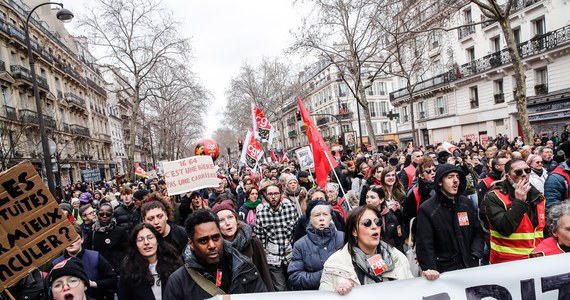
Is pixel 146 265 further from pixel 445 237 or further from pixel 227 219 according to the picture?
pixel 445 237

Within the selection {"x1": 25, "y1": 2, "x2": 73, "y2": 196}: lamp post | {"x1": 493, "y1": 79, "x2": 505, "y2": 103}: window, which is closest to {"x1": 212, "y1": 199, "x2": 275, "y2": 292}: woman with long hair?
{"x1": 25, "y1": 2, "x2": 73, "y2": 196}: lamp post

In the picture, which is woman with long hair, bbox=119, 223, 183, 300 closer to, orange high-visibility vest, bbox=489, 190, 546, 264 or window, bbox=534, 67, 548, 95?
orange high-visibility vest, bbox=489, 190, 546, 264

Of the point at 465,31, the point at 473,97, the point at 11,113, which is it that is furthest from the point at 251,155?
the point at 465,31

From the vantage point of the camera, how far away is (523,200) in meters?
3.13

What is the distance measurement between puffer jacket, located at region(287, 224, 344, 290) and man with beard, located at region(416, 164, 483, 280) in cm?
77

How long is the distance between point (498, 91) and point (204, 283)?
27878mm

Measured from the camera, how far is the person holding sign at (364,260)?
2.61 metres

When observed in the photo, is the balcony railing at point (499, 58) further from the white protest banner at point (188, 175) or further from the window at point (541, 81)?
the white protest banner at point (188, 175)

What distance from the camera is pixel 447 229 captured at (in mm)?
3346

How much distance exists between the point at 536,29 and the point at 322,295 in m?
25.3

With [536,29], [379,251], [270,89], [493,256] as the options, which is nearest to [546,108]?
[536,29]

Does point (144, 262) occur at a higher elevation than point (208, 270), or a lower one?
lower

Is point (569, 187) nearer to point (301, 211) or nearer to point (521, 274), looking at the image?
point (521, 274)

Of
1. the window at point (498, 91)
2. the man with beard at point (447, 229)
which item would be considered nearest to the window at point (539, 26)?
the window at point (498, 91)
